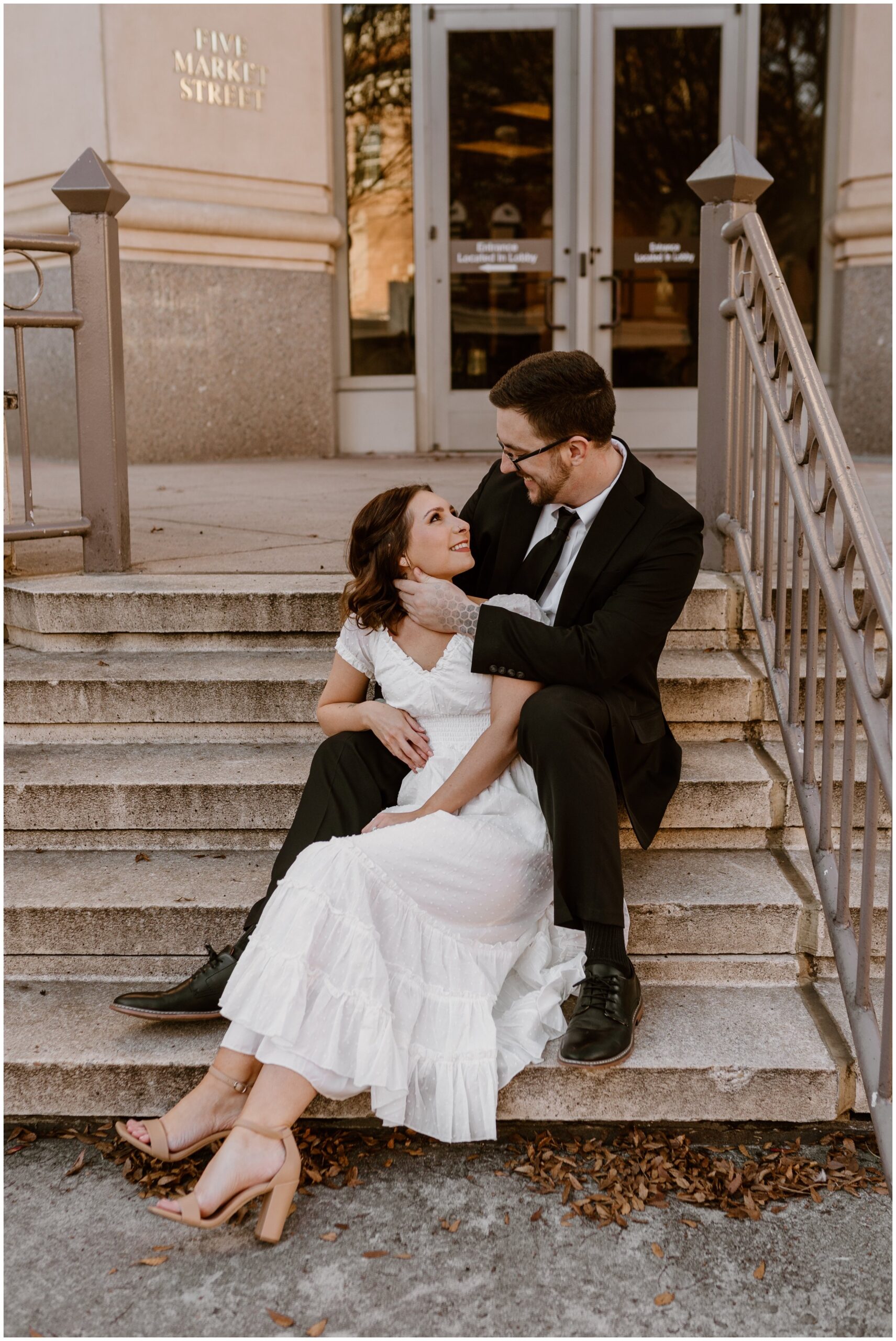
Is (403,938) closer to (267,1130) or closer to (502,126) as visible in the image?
(267,1130)

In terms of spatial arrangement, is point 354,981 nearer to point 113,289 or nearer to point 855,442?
point 113,289

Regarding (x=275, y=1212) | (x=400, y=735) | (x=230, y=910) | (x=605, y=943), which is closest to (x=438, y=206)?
(x=400, y=735)

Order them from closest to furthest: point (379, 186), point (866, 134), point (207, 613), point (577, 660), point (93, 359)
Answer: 1. point (577, 660)
2. point (207, 613)
3. point (93, 359)
4. point (866, 134)
5. point (379, 186)

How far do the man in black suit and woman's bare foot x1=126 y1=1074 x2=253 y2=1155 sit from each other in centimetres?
30

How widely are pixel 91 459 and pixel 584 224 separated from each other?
581cm

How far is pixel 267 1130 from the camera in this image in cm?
236

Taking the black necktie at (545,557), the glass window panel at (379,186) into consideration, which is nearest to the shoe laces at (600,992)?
the black necktie at (545,557)

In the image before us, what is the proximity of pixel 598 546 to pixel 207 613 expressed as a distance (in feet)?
4.79

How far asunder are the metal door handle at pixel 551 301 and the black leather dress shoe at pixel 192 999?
7336mm

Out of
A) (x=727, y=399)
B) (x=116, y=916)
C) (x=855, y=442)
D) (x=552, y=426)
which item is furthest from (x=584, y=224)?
(x=116, y=916)

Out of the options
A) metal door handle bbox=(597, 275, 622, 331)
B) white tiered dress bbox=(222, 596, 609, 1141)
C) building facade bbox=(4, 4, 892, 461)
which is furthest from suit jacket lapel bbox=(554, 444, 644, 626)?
metal door handle bbox=(597, 275, 622, 331)

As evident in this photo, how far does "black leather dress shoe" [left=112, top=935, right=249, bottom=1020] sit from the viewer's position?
9.07ft

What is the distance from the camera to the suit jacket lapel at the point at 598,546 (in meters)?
2.95

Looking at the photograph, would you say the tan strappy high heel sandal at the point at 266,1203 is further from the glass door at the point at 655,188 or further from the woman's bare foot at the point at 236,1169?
the glass door at the point at 655,188
